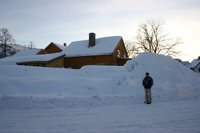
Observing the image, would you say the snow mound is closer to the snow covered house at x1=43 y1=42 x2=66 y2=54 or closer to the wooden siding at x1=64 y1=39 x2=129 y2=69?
the wooden siding at x1=64 y1=39 x2=129 y2=69

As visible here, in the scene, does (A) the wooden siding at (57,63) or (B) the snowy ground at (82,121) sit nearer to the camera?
(B) the snowy ground at (82,121)

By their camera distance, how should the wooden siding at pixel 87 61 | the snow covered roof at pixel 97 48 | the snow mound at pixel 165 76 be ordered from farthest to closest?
the snow covered roof at pixel 97 48
the wooden siding at pixel 87 61
the snow mound at pixel 165 76

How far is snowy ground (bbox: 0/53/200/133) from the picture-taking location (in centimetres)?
881

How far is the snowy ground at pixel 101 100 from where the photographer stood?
881 centimetres

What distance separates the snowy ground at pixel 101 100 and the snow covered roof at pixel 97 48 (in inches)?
924

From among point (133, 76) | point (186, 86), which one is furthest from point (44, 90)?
point (186, 86)

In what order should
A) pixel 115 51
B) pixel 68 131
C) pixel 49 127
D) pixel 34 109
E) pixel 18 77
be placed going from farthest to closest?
pixel 115 51 < pixel 18 77 < pixel 34 109 < pixel 49 127 < pixel 68 131

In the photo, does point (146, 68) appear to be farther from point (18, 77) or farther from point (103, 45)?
point (103, 45)

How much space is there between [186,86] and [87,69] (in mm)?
8706

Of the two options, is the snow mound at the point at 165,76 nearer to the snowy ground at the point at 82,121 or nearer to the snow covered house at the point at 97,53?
the snowy ground at the point at 82,121

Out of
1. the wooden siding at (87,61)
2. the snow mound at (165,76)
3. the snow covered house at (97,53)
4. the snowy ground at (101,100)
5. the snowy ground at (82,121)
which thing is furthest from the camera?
the snow covered house at (97,53)

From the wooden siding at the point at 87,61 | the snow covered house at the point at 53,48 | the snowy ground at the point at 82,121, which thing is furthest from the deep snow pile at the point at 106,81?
the snow covered house at the point at 53,48

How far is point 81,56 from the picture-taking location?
48.5 metres

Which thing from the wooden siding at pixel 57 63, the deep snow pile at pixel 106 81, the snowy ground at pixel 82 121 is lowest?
the snowy ground at pixel 82 121
